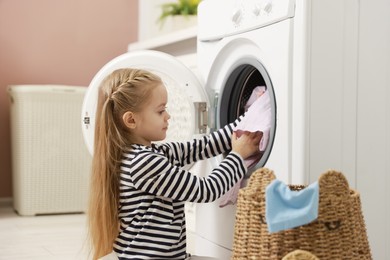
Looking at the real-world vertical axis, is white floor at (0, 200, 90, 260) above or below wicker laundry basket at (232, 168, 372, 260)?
below

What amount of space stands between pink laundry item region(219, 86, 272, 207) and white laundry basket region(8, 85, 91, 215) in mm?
1624

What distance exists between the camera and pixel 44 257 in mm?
2180

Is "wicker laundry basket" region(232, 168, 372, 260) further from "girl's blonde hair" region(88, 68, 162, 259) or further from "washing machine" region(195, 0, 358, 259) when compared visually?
"girl's blonde hair" region(88, 68, 162, 259)

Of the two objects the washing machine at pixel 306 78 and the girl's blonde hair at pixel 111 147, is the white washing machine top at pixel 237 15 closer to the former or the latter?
the washing machine at pixel 306 78

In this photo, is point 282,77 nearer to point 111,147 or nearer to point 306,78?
point 306,78

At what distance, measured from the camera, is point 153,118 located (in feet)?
5.24

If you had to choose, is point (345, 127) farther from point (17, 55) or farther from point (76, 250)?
point (17, 55)

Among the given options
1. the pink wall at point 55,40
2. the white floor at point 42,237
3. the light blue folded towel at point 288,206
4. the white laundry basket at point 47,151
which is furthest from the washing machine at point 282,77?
the pink wall at point 55,40

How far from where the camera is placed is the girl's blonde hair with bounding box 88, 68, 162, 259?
1574 mm

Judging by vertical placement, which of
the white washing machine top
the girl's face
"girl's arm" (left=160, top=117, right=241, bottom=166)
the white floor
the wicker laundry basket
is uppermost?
the white washing machine top

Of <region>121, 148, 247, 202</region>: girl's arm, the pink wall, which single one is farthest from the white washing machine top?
the pink wall

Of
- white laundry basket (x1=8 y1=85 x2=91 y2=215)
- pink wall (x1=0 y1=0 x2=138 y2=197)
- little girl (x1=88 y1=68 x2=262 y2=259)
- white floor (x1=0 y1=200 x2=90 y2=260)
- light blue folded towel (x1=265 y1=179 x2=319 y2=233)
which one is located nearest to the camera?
light blue folded towel (x1=265 y1=179 x2=319 y2=233)

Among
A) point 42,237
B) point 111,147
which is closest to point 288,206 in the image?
point 111,147

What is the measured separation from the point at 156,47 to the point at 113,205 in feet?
5.72
